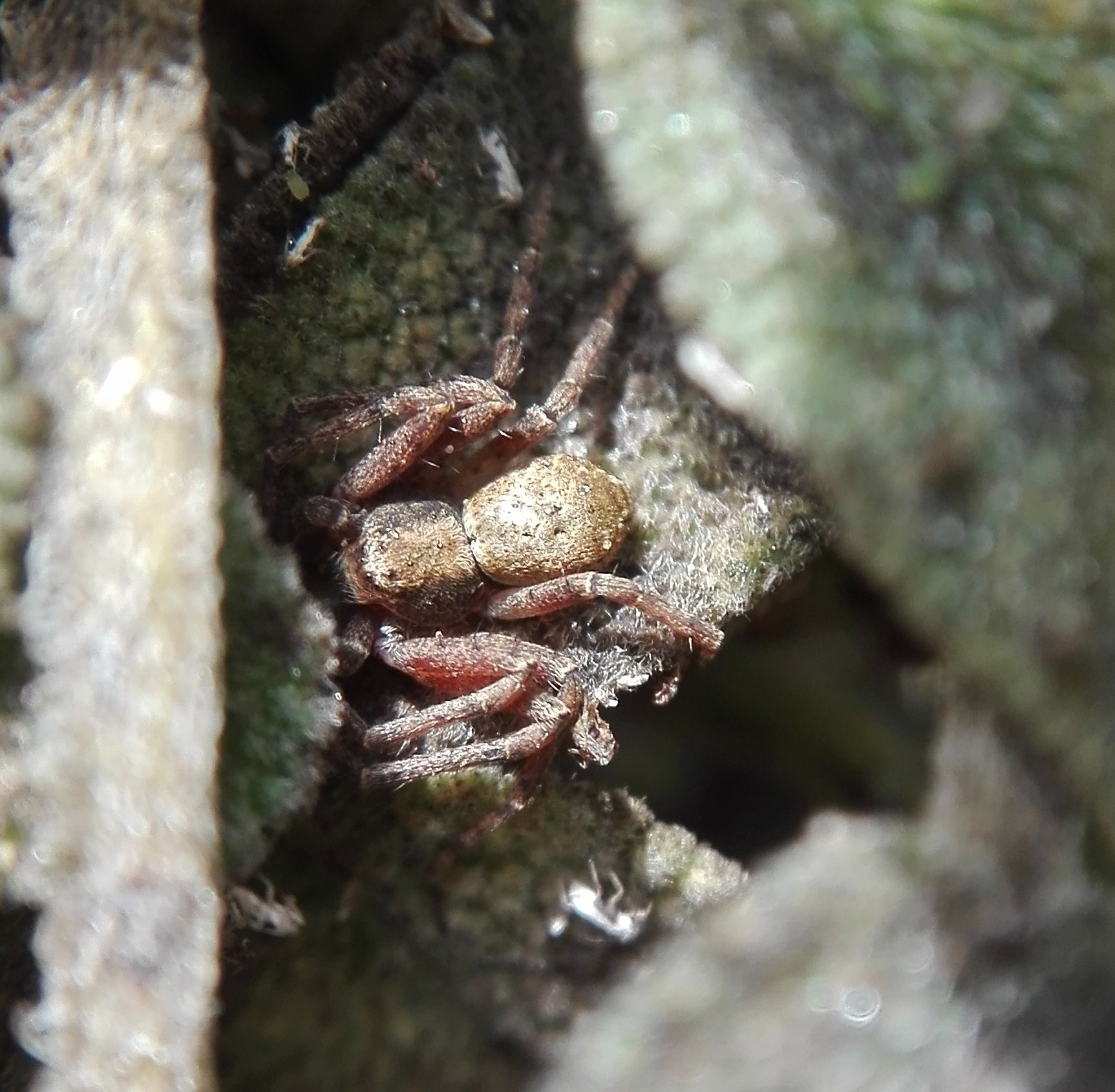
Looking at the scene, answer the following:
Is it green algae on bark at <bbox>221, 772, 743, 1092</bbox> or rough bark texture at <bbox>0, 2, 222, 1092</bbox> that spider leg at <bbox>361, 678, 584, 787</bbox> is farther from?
rough bark texture at <bbox>0, 2, 222, 1092</bbox>

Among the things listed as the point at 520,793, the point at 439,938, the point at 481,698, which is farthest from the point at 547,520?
the point at 439,938

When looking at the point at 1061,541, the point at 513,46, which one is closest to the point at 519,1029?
the point at 1061,541

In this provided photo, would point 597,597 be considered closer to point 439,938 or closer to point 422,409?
point 422,409

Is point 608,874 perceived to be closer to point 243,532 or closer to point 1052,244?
point 243,532

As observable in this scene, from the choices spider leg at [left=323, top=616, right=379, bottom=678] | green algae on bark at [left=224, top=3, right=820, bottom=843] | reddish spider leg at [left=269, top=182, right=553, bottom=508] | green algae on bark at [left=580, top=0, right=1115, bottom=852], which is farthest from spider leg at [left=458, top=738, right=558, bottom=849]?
green algae on bark at [left=580, top=0, right=1115, bottom=852]

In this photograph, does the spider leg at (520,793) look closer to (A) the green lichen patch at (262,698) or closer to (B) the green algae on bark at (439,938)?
(B) the green algae on bark at (439,938)

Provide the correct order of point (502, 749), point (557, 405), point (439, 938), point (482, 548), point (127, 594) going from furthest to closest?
point (482, 548) < point (557, 405) < point (502, 749) < point (439, 938) < point (127, 594)

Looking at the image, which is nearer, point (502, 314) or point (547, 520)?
point (502, 314)
